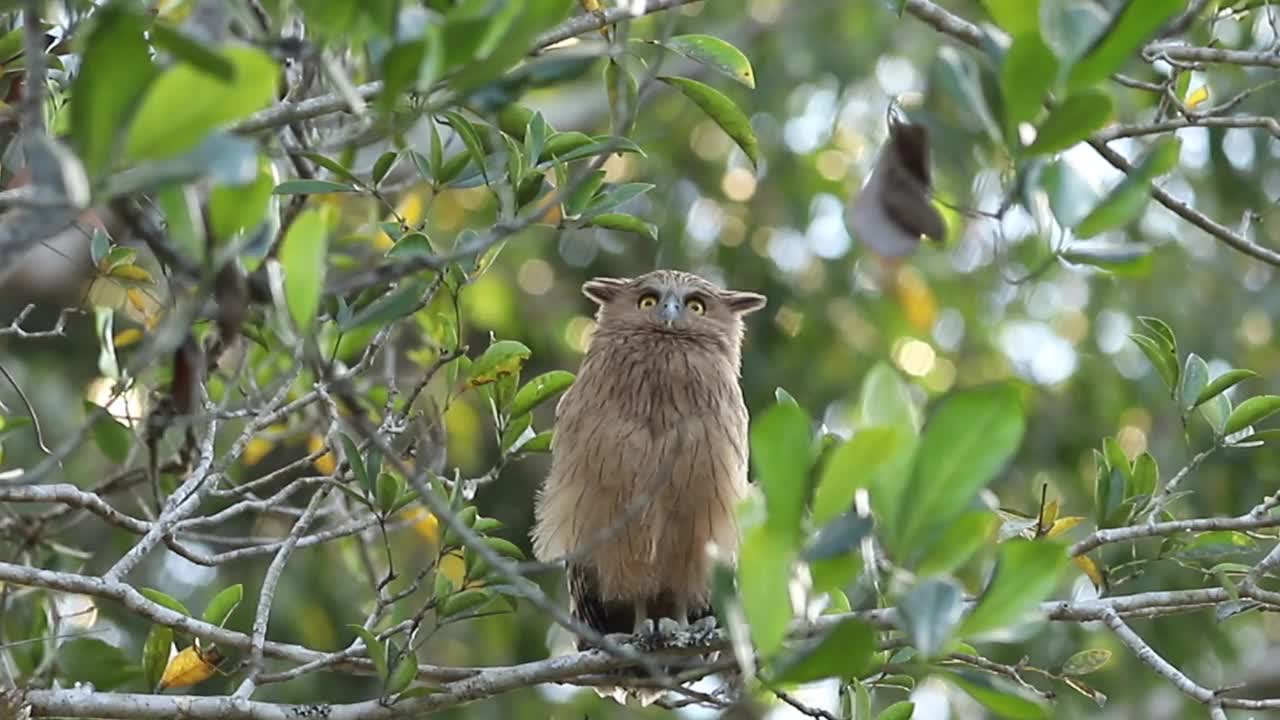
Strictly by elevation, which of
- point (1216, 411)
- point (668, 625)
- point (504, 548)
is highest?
point (1216, 411)

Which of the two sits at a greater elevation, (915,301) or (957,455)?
(957,455)

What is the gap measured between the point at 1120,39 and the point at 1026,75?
0.14m

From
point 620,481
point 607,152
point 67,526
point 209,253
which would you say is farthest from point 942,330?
point 209,253

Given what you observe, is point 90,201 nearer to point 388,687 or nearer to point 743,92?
point 388,687

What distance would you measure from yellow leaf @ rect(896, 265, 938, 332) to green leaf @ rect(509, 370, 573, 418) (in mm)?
4905

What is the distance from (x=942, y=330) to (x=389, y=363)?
18.6ft

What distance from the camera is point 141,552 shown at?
371 cm

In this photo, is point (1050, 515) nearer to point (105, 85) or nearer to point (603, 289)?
point (603, 289)

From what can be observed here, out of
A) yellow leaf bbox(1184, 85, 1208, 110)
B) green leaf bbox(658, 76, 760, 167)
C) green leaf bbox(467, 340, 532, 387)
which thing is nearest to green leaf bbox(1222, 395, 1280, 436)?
yellow leaf bbox(1184, 85, 1208, 110)

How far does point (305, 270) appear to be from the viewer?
7.59ft

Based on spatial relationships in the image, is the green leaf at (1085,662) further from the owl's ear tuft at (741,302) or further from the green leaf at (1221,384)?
the owl's ear tuft at (741,302)

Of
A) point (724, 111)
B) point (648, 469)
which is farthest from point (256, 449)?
point (724, 111)

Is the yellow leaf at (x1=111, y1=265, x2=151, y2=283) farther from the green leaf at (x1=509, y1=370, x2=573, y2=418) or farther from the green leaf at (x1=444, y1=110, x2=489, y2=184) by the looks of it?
the green leaf at (x1=444, y1=110, x2=489, y2=184)

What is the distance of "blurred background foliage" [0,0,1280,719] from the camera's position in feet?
24.2
